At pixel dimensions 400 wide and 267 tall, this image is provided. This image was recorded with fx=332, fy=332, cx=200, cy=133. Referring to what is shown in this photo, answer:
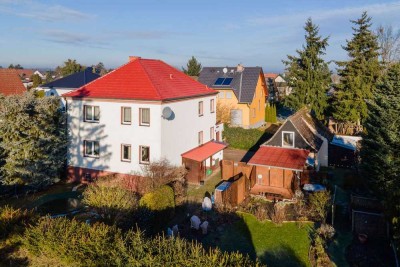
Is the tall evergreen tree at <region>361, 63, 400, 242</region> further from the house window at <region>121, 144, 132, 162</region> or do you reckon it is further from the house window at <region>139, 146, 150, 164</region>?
the house window at <region>121, 144, 132, 162</region>

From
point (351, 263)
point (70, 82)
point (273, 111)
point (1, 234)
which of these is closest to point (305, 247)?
point (351, 263)

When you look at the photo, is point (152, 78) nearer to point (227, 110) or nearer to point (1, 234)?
point (1, 234)

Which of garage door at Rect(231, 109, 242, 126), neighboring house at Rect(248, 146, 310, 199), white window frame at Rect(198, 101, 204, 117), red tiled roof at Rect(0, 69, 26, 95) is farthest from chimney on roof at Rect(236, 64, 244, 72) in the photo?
red tiled roof at Rect(0, 69, 26, 95)

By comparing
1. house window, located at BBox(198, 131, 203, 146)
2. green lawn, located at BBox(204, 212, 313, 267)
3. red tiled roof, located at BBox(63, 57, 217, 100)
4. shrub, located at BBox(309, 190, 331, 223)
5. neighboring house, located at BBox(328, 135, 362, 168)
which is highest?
red tiled roof, located at BBox(63, 57, 217, 100)

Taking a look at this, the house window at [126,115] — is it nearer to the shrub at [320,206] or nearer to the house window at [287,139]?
the house window at [287,139]

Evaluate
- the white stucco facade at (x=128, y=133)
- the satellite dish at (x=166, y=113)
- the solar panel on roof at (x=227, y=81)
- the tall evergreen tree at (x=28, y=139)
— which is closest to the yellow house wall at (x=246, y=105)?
the solar panel on roof at (x=227, y=81)

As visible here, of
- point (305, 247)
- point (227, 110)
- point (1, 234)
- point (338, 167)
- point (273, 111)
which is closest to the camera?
point (1, 234)

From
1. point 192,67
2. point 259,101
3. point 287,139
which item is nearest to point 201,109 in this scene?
point 287,139


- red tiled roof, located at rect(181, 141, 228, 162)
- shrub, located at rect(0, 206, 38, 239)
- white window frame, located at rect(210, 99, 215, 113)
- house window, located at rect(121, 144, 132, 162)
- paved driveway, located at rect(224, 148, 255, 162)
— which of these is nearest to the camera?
shrub, located at rect(0, 206, 38, 239)
